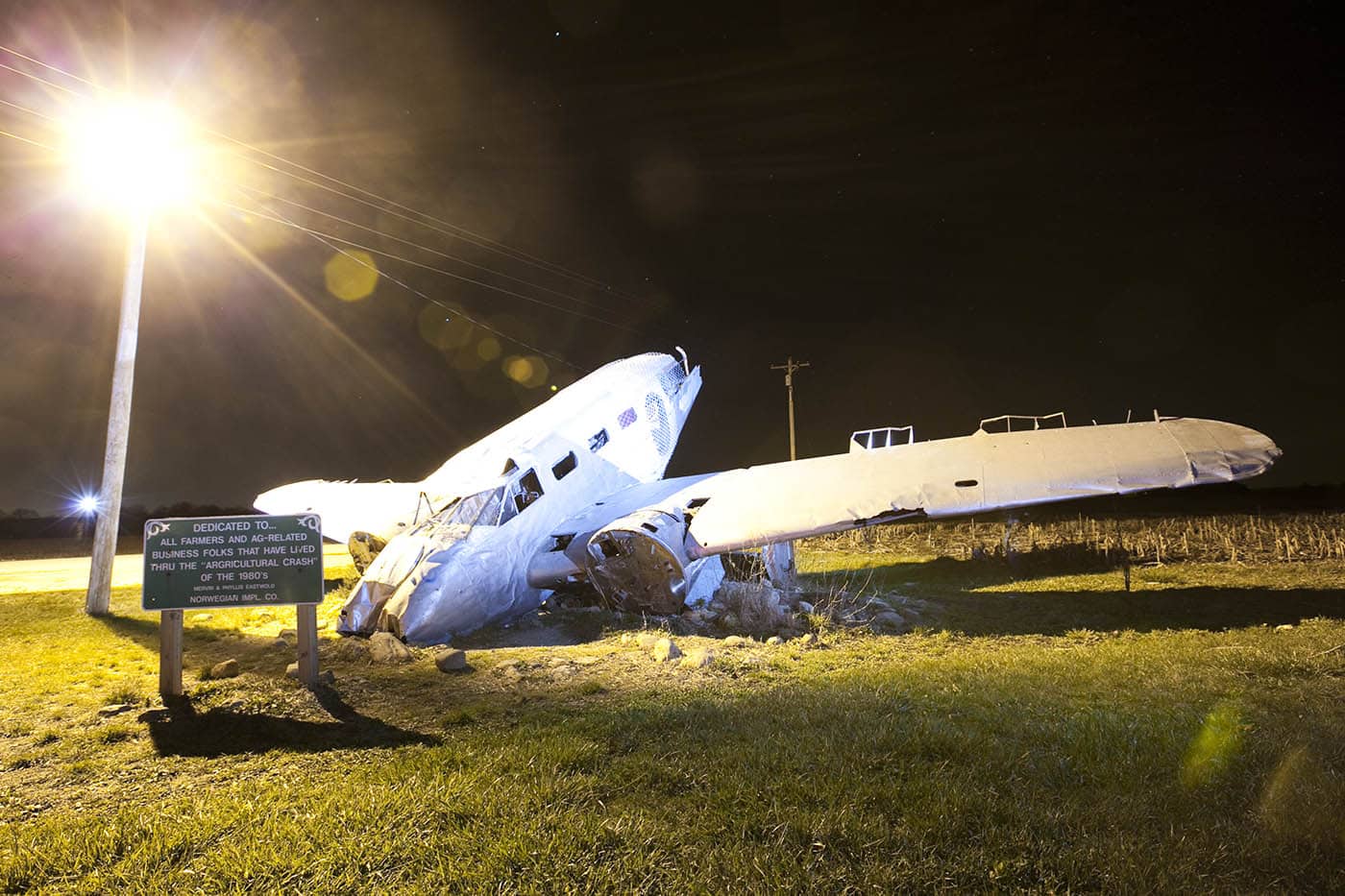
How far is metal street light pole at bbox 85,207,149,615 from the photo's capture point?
12672mm

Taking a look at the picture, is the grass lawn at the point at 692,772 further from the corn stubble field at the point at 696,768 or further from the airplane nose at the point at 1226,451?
the airplane nose at the point at 1226,451

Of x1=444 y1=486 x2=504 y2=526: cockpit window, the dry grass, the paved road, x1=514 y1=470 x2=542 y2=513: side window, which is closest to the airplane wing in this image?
x1=514 y1=470 x2=542 y2=513: side window

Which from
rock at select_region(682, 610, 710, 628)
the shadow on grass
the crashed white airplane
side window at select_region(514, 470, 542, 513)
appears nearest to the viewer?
the shadow on grass

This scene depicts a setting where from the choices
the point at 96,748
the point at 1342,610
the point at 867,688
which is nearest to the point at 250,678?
the point at 96,748

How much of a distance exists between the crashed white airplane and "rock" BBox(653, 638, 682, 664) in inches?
86.1

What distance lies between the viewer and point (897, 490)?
1074cm

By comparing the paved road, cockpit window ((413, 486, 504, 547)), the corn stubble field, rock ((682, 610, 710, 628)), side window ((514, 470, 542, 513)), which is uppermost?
side window ((514, 470, 542, 513))

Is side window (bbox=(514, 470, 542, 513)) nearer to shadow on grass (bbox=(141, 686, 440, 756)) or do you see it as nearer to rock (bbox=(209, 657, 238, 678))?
rock (bbox=(209, 657, 238, 678))

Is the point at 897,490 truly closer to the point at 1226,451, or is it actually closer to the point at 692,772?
the point at 1226,451

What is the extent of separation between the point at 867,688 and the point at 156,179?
15157 mm

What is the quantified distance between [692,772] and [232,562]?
5.44 metres

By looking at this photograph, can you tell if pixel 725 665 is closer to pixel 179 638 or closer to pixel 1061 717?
pixel 1061 717

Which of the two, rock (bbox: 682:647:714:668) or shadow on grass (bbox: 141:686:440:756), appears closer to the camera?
shadow on grass (bbox: 141:686:440:756)

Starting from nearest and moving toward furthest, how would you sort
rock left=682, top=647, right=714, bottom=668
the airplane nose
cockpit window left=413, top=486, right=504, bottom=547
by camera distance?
rock left=682, top=647, right=714, bottom=668, the airplane nose, cockpit window left=413, top=486, right=504, bottom=547
